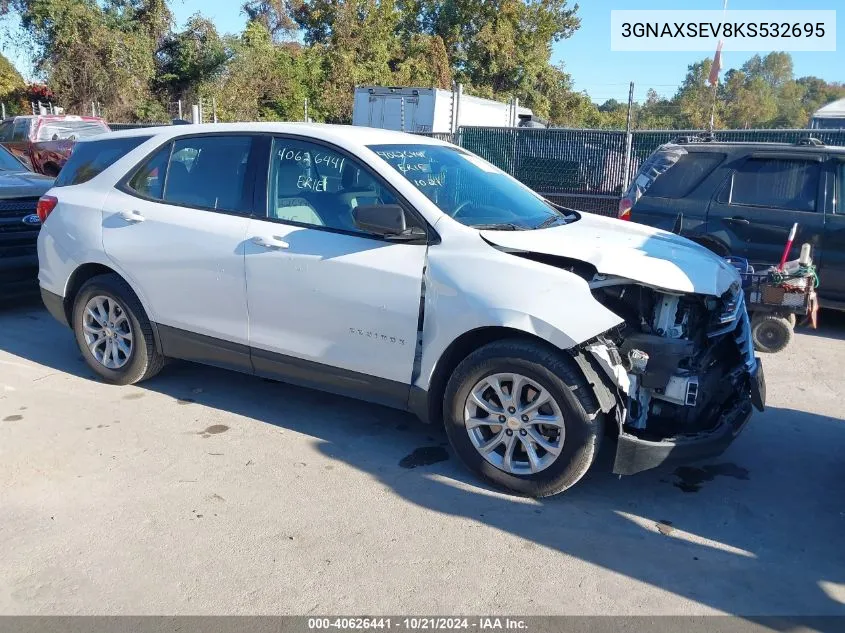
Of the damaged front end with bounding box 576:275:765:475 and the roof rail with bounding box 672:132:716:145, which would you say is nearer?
the damaged front end with bounding box 576:275:765:475

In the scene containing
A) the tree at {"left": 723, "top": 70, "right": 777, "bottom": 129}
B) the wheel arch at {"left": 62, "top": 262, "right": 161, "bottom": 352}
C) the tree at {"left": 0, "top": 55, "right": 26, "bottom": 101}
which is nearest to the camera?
the wheel arch at {"left": 62, "top": 262, "right": 161, "bottom": 352}

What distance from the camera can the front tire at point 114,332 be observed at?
206 inches

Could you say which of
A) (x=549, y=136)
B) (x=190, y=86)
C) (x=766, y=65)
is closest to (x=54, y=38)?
(x=190, y=86)

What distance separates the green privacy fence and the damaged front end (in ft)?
25.8

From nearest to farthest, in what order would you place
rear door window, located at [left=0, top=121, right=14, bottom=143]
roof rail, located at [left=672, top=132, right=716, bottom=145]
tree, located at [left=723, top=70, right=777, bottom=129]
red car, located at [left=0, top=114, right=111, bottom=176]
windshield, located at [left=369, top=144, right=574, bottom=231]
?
windshield, located at [left=369, top=144, right=574, bottom=231]
roof rail, located at [left=672, top=132, right=716, bottom=145]
red car, located at [left=0, top=114, right=111, bottom=176]
rear door window, located at [left=0, top=121, right=14, bottom=143]
tree, located at [left=723, top=70, right=777, bottom=129]

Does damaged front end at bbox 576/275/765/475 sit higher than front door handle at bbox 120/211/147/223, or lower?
lower

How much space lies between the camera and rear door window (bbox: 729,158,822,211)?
7.22 meters

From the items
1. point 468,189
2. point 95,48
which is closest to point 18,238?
point 468,189

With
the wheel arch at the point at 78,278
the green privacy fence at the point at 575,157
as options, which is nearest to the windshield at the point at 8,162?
the wheel arch at the point at 78,278

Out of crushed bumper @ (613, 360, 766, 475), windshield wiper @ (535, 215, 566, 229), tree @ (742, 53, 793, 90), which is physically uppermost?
tree @ (742, 53, 793, 90)

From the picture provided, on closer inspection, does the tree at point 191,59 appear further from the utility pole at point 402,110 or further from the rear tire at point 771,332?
the rear tire at point 771,332

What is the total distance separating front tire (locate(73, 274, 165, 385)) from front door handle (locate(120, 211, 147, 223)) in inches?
17.4

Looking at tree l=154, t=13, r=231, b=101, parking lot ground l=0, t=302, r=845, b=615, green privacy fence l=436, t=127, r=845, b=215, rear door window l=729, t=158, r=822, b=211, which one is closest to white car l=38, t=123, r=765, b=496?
parking lot ground l=0, t=302, r=845, b=615

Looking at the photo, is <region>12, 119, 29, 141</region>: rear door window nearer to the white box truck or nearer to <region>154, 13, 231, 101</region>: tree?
the white box truck
